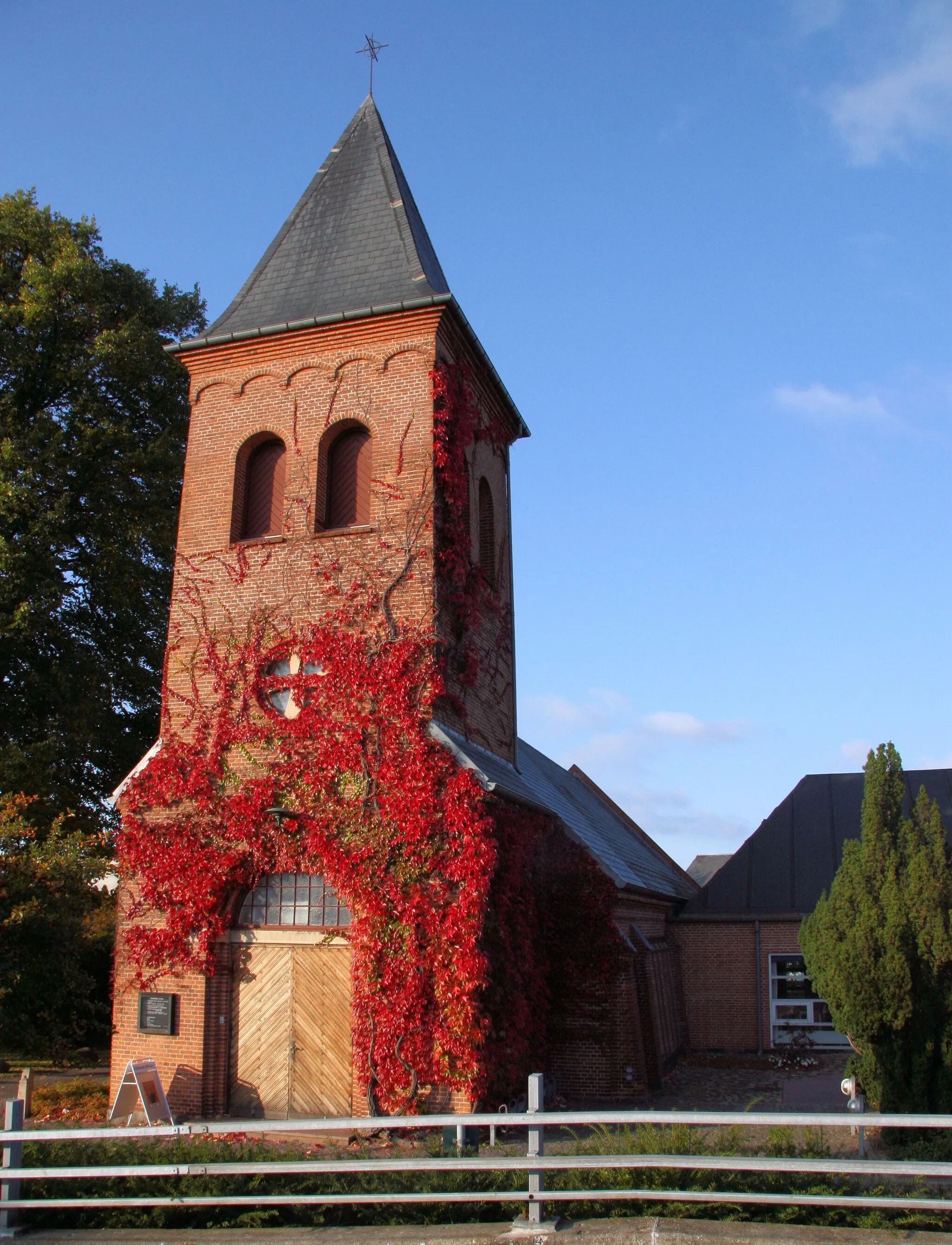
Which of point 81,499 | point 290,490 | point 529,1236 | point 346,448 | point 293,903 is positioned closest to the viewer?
point 529,1236

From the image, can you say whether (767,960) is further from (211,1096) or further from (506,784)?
(211,1096)

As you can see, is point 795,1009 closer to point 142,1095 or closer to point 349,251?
point 142,1095

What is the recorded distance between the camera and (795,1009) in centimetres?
2119

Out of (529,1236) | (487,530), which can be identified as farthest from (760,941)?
(529,1236)

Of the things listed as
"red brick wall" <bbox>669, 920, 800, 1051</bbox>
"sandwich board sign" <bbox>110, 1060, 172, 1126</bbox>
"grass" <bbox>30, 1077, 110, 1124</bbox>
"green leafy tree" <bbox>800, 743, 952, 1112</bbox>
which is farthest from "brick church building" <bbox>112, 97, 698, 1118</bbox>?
"red brick wall" <bbox>669, 920, 800, 1051</bbox>

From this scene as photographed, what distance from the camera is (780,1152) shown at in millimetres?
7219

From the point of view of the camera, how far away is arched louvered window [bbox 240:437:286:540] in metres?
14.5

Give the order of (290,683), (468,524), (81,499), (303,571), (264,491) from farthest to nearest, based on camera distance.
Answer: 1. (81,499)
2. (468,524)
3. (264,491)
4. (303,571)
5. (290,683)

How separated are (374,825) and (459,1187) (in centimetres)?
529

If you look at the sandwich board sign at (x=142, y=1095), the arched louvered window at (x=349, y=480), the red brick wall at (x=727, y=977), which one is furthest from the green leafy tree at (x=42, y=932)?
the red brick wall at (x=727, y=977)

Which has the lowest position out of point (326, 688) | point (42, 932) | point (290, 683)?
point (42, 932)

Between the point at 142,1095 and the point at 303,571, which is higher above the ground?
the point at 303,571

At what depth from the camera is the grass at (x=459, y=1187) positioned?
6.81 metres

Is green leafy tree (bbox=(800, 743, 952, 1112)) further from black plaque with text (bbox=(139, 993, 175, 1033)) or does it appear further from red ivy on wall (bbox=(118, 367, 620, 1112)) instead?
black plaque with text (bbox=(139, 993, 175, 1033))
